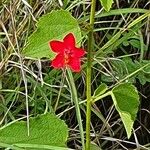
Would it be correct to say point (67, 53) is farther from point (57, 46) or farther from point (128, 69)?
point (128, 69)

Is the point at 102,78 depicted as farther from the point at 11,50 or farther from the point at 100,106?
the point at 11,50

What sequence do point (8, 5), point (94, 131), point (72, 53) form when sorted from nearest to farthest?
point (72, 53) < point (94, 131) < point (8, 5)

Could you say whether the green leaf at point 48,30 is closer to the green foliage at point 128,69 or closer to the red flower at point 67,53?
the red flower at point 67,53

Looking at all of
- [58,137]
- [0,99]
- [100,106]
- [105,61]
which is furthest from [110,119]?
[58,137]

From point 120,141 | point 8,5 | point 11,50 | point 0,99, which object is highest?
point 8,5

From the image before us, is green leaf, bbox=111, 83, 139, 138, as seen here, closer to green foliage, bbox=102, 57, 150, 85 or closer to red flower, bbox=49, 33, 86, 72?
red flower, bbox=49, 33, 86, 72

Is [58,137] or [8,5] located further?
[8,5]

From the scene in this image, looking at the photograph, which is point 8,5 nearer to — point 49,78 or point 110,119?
point 49,78

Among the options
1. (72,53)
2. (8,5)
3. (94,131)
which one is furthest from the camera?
(8,5)

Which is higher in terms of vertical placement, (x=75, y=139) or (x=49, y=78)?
(x=49, y=78)

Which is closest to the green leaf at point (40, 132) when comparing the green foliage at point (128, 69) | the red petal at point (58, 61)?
the red petal at point (58, 61)
